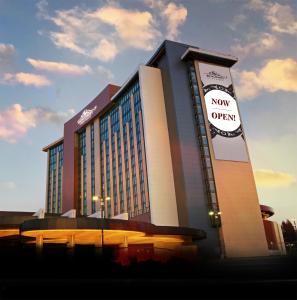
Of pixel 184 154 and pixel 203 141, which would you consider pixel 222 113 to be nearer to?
pixel 203 141

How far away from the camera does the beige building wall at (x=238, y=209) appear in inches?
2377

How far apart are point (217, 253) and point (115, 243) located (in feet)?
65.9

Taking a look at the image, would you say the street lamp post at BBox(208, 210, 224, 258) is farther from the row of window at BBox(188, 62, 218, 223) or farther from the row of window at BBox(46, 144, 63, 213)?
the row of window at BBox(46, 144, 63, 213)

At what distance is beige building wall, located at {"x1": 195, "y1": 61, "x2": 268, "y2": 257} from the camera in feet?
198

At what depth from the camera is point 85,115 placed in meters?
97.0

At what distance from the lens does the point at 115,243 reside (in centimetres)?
5003

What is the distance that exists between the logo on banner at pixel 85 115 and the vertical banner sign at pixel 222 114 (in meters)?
35.0

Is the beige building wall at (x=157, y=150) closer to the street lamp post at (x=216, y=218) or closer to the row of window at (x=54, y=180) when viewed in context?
the street lamp post at (x=216, y=218)

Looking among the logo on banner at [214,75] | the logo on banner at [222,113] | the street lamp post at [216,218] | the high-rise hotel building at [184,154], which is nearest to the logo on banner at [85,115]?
the high-rise hotel building at [184,154]

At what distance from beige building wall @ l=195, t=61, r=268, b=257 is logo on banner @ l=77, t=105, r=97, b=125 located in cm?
4015

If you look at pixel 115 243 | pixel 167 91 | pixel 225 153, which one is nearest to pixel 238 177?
pixel 225 153

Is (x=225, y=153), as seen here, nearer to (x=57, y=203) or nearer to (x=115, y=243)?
(x=115, y=243)

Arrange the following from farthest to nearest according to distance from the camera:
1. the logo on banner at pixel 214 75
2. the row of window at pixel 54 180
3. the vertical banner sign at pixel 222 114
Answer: the row of window at pixel 54 180
the logo on banner at pixel 214 75
the vertical banner sign at pixel 222 114

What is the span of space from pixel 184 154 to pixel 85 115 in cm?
4317
